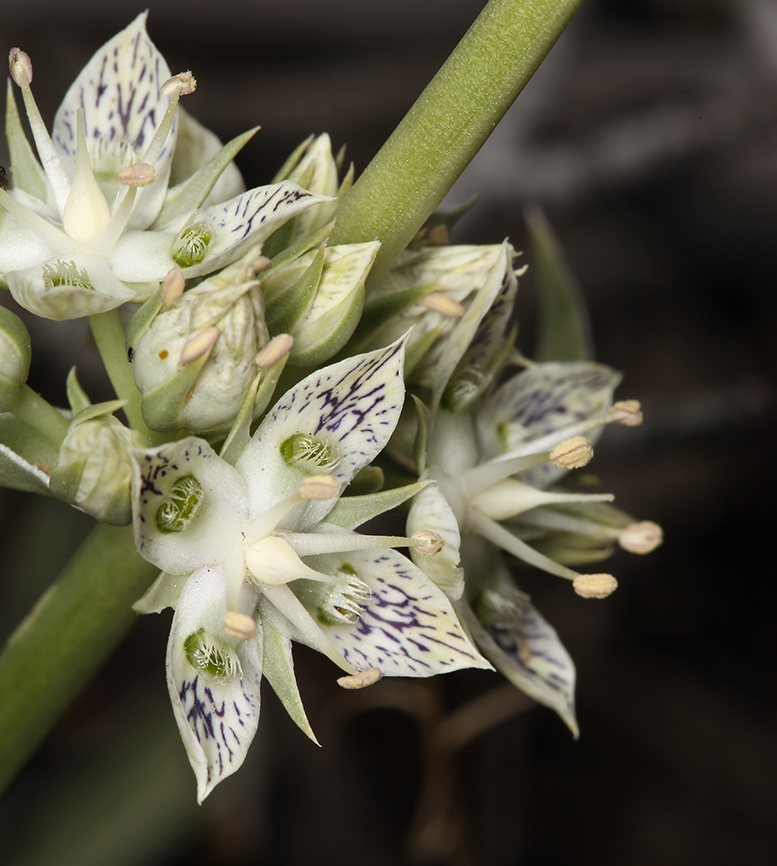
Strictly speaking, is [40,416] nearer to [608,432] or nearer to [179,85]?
[179,85]

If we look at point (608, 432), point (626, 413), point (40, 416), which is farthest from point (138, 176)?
point (608, 432)

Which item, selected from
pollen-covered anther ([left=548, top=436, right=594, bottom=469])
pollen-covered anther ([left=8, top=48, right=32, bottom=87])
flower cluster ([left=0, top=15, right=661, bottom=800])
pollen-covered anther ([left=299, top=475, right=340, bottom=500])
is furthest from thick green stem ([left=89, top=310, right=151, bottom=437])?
pollen-covered anther ([left=548, top=436, right=594, bottom=469])

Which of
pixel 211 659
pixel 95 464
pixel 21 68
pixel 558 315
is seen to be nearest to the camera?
pixel 95 464

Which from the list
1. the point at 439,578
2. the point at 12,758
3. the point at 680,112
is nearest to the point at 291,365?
the point at 439,578

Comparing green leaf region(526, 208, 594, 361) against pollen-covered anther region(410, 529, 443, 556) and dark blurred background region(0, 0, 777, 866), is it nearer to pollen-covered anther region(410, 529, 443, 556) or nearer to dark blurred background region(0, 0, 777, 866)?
pollen-covered anther region(410, 529, 443, 556)

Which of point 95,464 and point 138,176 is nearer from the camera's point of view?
point 95,464

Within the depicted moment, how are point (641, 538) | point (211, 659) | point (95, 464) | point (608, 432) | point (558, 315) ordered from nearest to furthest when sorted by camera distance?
point (95, 464), point (211, 659), point (641, 538), point (558, 315), point (608, 432)

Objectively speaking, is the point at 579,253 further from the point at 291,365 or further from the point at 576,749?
the point at 291,365

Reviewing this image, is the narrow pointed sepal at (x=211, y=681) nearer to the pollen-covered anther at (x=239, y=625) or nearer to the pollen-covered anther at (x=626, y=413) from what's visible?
the pollen-covered anther at (x=239, y=625)
